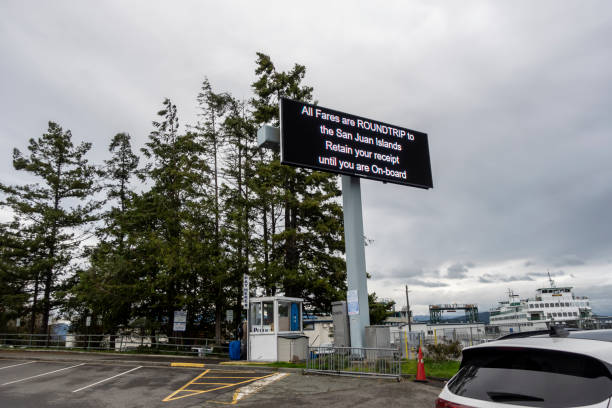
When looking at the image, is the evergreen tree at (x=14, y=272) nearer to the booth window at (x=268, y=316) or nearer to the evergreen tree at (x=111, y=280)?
the evergreen tree at (x=111, y=280)

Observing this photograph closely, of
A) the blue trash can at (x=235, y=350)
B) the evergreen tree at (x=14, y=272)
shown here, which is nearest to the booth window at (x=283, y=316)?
the blue trash can at (x=235, y=350)

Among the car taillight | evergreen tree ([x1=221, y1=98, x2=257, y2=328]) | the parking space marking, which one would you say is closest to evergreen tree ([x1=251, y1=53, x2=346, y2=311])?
evergreen tree ([x1=221, y1=98, x2=257, y2=328])

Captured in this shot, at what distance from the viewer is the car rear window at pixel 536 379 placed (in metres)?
2.84

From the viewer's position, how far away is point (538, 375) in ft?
10.1

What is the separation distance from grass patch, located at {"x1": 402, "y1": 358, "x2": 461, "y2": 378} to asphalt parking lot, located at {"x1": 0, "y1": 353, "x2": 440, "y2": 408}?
1.72m

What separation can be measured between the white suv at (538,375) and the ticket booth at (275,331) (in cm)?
1443

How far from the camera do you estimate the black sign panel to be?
1630cm

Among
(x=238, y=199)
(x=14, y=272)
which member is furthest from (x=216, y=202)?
(x=14, y=272)

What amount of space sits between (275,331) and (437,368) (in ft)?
22.0

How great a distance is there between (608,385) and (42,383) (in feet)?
53.0

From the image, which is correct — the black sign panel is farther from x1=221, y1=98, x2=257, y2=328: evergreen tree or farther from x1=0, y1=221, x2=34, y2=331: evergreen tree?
x1=0, y1=221, x2=34, y2=331: evergreen tree

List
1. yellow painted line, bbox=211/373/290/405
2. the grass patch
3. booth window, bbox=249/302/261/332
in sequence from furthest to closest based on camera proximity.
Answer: booth window, bbox=249/302/261/332 → the grass patch → yellow painted line, bbox=211/373/290/405

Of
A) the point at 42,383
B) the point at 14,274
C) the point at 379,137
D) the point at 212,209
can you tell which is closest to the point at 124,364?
the point at 42,383

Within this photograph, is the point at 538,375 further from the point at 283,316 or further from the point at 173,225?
the point at 173,225
